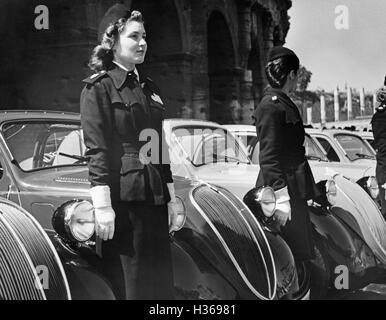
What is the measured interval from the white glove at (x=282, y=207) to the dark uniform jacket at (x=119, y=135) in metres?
0.74

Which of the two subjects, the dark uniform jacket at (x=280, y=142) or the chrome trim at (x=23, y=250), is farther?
the dark uniform jacket at (x=280, y=142)

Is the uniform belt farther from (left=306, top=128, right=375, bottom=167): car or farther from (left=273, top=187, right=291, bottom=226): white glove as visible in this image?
(left=306, top=128, right=375, bottom=167): car

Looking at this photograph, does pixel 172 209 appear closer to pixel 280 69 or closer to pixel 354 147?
pixel 280 69

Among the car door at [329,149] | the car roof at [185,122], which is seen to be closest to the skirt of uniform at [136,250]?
the car roof at [185,122]

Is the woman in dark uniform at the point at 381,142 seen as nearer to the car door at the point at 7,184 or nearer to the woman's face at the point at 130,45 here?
the woman's face at the point at 130,45

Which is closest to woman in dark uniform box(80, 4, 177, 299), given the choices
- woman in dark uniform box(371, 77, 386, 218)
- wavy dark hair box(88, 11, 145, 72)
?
wavy dark hair box(88, 11, 145, 72)

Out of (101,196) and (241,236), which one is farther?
(241,236)

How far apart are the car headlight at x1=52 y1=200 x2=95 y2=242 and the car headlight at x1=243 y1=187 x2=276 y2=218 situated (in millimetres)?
892

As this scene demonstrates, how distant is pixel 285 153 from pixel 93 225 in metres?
0.98

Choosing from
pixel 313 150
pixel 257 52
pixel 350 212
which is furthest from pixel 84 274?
pixel 313 150

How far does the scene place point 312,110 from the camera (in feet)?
10.1

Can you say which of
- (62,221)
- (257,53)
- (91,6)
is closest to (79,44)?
(91,6)

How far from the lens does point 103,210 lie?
1.80m

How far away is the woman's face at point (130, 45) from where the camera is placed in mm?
1938
